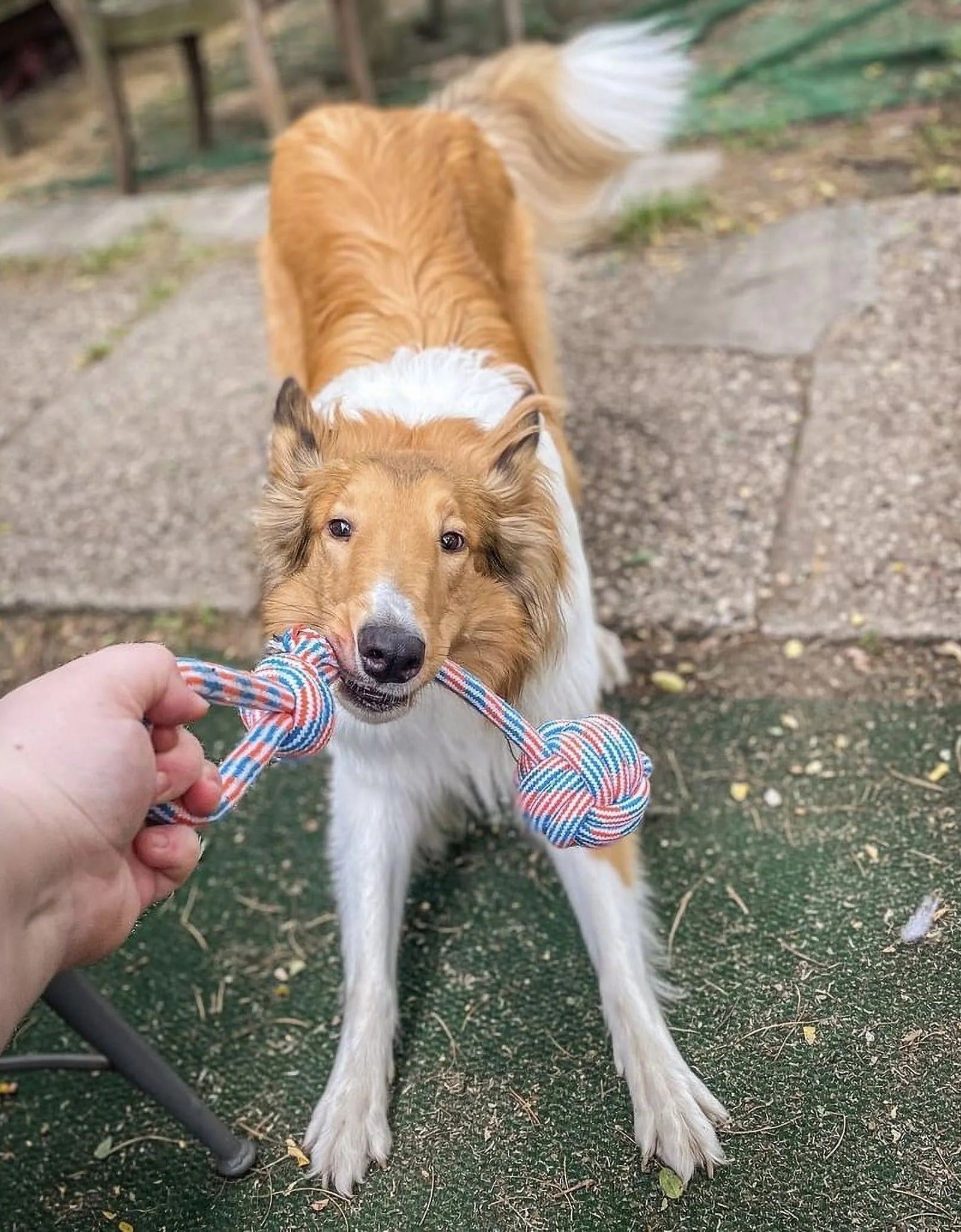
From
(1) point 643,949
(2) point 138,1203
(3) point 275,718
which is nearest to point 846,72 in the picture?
(1) point 643,949

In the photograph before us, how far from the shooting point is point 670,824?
2727 millimetres

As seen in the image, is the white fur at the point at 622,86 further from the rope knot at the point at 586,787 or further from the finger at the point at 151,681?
the finger at the point at 151,681

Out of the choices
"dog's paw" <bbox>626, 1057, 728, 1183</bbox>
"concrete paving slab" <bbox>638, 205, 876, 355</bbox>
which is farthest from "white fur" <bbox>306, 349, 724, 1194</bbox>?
"concrete paving slab" <bbox>638, 205, 876, 355</bbox>

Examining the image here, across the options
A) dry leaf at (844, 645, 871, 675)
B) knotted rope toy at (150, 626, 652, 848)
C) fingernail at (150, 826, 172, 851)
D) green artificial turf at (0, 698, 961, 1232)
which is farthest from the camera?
dry leaf at (844, 645, 871, 675)

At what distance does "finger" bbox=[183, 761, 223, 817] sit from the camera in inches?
61.5

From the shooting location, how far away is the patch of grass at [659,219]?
508cm

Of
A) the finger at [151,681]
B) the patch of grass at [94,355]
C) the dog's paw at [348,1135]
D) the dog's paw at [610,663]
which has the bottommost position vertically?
the dog's paw at [348,1135]

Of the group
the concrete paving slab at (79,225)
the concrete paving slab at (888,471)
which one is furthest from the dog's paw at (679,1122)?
the concrete paving slab at (79,225)

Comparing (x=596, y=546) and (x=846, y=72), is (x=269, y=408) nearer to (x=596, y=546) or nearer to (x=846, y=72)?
(x=596, y=546)

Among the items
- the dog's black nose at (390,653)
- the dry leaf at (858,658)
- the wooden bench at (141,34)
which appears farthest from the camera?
the wooden bench at (141,34)

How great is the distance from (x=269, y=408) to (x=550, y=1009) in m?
2.91

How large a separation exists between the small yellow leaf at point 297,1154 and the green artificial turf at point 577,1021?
1cm

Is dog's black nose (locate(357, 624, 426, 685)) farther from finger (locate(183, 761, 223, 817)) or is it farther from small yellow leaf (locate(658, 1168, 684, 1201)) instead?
small yellow leaf (locate(658, 1168, 684, 1201))

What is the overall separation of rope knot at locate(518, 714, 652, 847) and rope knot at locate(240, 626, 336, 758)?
405 millimetres
